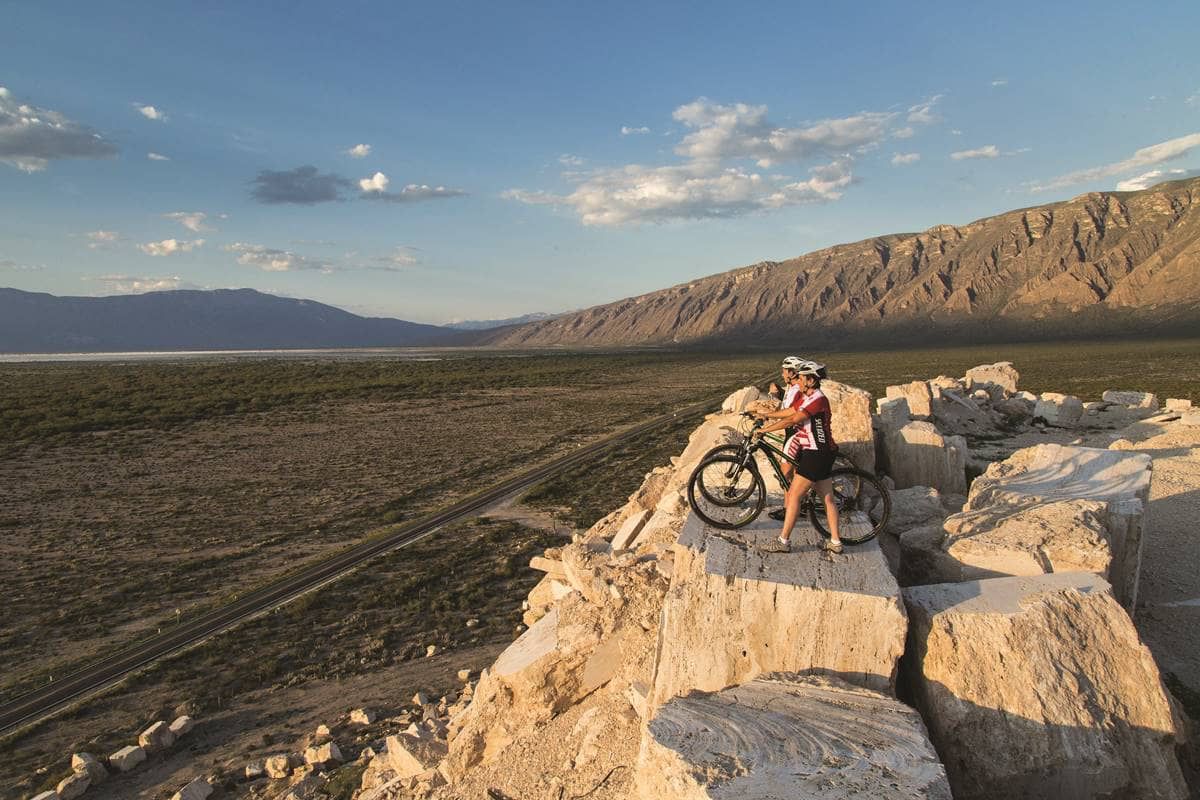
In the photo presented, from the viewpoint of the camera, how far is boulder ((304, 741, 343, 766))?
8.41 meters

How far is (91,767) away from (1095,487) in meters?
14.4

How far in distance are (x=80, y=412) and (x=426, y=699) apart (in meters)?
48.2

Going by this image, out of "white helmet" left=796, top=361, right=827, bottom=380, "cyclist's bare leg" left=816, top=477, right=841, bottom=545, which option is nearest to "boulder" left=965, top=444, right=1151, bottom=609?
"cyclist's bare leg" left=816, top=477, right=841, bottom=545

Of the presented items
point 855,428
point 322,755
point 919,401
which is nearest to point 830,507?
point 855,428

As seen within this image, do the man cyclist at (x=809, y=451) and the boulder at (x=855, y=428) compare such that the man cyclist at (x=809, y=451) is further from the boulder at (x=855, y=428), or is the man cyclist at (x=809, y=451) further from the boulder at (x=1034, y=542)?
the boulder at (x=855, y=428)

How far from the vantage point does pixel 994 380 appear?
35469 mm

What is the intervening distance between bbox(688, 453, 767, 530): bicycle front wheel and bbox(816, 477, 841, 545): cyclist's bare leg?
876mm

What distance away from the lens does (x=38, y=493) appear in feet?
79.2

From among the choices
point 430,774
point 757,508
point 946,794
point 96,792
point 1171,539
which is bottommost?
point 96,792

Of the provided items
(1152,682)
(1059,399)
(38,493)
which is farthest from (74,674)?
(1059,399)

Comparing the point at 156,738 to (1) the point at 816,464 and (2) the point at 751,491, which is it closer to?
(2) the point at 751,491

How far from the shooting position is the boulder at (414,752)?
23.9 ft

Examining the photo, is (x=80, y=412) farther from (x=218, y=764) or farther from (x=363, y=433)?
(x=218, y=764)

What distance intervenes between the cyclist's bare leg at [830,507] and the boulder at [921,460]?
228 inches
